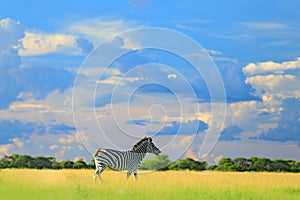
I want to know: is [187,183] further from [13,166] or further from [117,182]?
[13,166]

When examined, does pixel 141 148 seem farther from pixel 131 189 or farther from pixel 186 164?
pixel 186 164

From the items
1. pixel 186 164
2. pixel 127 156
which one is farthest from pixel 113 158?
pixel 186 164

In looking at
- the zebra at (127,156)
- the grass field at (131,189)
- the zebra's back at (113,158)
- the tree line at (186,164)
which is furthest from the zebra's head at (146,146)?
the tree line at (186,164)

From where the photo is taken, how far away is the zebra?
24094 mm

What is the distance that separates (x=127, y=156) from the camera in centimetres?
2453

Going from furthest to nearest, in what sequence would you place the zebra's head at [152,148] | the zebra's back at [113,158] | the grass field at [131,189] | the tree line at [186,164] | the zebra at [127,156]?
the tree line at [186,164] < the zebra's back at [113,158] < the zebra at [127,156] < the zebra's head at [152,148] < the grass field at [131,189]

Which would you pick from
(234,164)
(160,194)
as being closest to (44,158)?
(234,164)

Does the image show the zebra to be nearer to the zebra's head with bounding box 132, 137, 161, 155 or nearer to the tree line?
the zebra's head with bounding box 132, 137, 161, 155

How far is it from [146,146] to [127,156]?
103cm

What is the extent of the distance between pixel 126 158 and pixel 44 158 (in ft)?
52.1

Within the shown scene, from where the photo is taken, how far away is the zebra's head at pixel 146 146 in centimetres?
2398

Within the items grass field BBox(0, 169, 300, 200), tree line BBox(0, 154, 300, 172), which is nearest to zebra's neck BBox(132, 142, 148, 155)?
grass field BBox(0, 169, 300, 200)

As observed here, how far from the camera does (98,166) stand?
78.5 feet

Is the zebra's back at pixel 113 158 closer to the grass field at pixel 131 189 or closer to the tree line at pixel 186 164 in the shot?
the grass field at pixel 131 189
